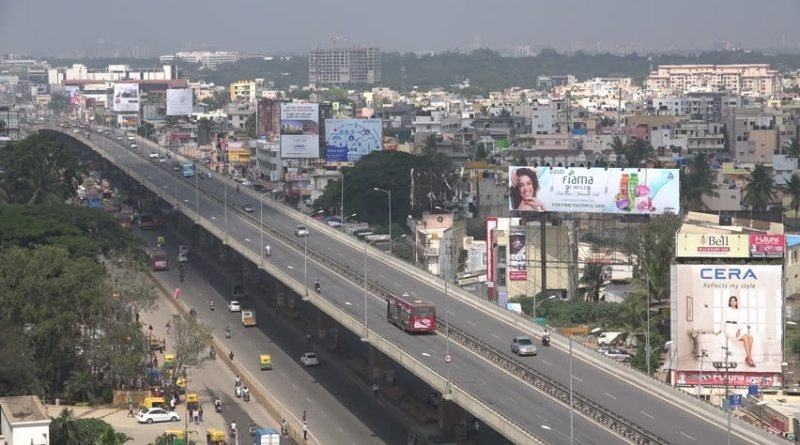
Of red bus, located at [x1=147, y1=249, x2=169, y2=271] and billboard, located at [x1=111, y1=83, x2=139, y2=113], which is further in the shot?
billboard, located at [x1=111, y1=83, x2=139, y2=113]

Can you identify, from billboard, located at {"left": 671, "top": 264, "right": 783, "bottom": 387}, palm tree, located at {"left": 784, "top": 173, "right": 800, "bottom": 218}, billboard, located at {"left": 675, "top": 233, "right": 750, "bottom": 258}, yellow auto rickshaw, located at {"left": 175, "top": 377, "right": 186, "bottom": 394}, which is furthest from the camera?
palm tree, located at {"left": 784, "top": 173, "right": 800, "bottom": 218}

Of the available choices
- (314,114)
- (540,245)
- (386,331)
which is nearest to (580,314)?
(540,245)

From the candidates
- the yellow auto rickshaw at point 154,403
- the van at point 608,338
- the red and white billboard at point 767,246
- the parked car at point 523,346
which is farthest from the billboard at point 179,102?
the red and white billboard at point 767,246

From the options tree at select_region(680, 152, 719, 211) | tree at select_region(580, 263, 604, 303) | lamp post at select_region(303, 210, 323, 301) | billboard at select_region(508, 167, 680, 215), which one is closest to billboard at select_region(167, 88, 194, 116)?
tree at select_region(680, 152, 719, 211)

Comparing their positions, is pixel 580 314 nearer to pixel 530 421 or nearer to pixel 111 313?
pixel 111 313

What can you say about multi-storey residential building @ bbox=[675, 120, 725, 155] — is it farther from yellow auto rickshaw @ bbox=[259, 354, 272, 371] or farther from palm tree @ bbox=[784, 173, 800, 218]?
yellow auto rickshaw @ bbox=[259, 354, 272, 371]

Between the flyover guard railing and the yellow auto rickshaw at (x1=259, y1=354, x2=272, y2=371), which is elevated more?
the flyover guard railing

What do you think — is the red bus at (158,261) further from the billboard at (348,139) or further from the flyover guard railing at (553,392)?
the billboard at (348,139)

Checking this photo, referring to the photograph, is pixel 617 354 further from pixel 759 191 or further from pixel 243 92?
pixel 243 92
